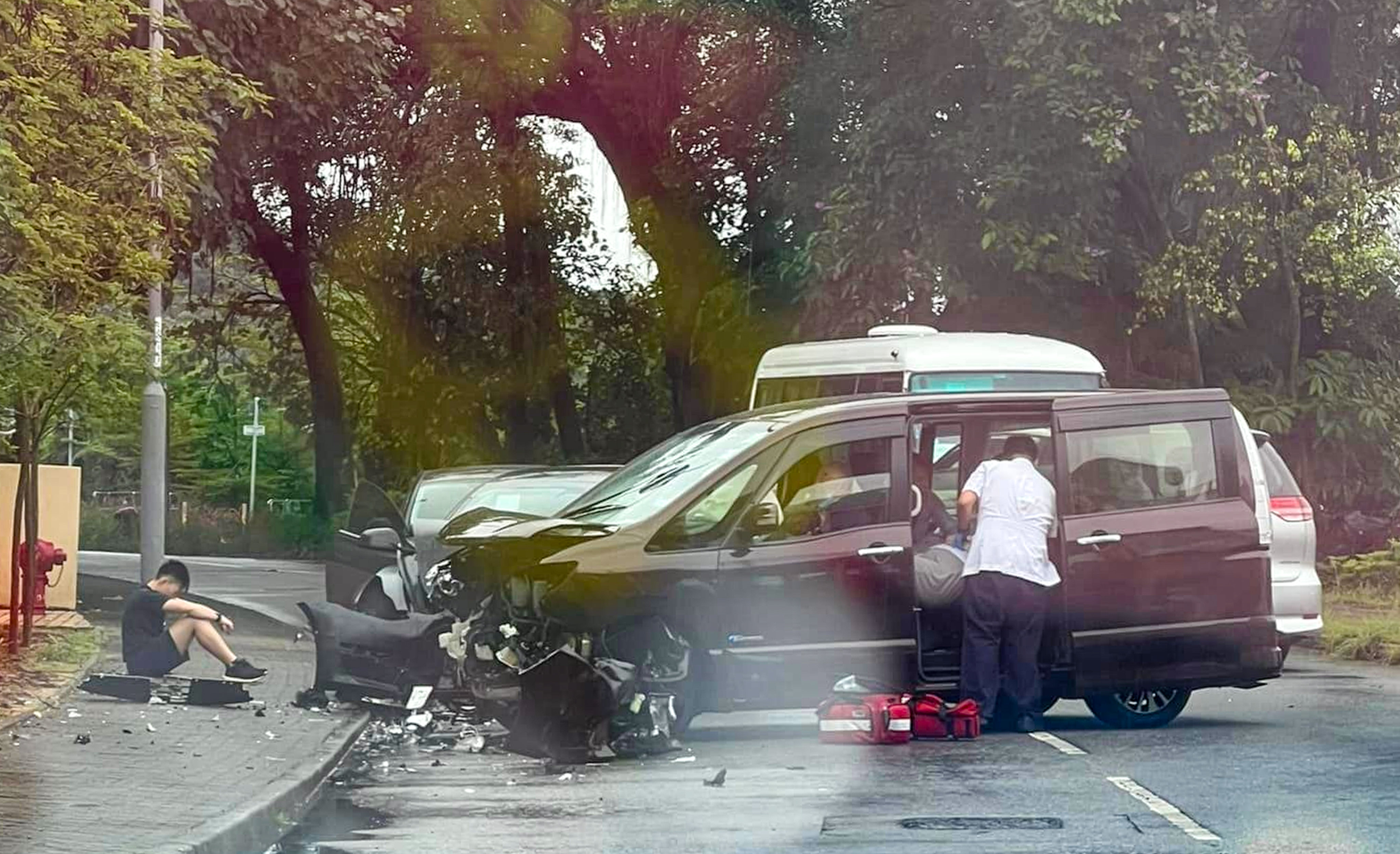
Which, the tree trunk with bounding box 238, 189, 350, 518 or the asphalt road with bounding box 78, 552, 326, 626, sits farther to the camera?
the tree trunk with bounding box 238, 189, 350, 518

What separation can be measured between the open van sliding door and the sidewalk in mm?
4251

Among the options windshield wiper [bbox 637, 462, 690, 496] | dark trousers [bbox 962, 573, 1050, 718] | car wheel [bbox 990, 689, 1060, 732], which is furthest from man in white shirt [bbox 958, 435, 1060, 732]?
windshield wiper [bbox 637, 462, 690, 496]

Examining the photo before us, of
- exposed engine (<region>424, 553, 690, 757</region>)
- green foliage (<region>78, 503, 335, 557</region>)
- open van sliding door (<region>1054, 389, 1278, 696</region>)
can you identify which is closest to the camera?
exposed engine (<region>424, 553, 690, 757</region>)

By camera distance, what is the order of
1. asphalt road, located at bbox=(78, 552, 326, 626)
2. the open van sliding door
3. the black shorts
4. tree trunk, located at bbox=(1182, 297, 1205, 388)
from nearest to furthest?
1. the open van sliding door
2. the black shorts
3. asphalt road, located at bbox=(78, 552, 326, 626)
4. tree trunk, located at bbox=(1182, 297, 1205, 388)

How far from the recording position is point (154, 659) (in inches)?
584

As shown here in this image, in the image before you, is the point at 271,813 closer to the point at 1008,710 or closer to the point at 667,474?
the point at 667,474

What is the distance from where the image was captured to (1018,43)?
83.4 ft

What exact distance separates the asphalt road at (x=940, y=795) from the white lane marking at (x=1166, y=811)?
0.02m

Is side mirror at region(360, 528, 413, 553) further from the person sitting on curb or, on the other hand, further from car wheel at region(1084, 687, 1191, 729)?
car wheel at region(1084, 687, 1191, 729)

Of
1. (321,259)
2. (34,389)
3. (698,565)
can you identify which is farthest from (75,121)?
(321,259)

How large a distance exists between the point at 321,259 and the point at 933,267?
15197 millimetres

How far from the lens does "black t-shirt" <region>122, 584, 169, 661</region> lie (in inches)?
586

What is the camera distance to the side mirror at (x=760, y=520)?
41.4 ft

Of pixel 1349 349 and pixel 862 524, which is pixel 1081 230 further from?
pixel 862 524
